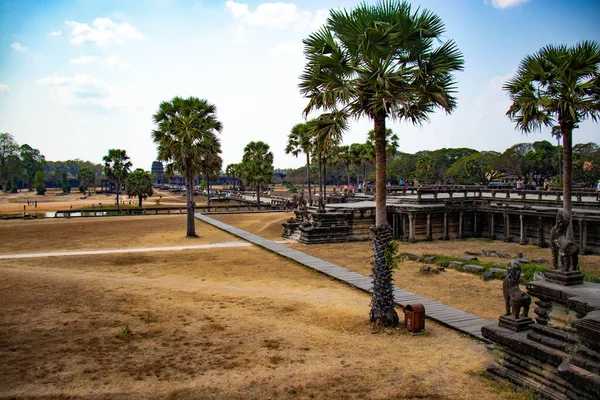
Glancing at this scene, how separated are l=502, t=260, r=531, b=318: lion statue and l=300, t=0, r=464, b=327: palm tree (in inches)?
138

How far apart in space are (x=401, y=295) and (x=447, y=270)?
17.9 feet

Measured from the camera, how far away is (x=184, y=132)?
30.6m

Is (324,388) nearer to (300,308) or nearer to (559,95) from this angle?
(300,308)

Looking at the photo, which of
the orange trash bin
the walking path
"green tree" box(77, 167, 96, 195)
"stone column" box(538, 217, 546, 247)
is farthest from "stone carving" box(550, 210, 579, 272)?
"green tree" box(77, 167, 96, 195)

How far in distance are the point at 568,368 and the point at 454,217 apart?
27.2m

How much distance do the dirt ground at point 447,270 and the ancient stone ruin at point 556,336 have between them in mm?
3875

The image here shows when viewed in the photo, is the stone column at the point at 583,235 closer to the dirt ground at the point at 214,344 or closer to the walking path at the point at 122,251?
the dirt ground at the point at 214,344

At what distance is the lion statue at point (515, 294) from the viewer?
29.1ft

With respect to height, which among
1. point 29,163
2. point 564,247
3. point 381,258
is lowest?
point 381,258

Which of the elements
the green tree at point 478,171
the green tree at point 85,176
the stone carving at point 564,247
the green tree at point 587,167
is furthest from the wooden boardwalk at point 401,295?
the green tree at point 85,176

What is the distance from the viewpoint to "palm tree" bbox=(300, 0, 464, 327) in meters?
11.8

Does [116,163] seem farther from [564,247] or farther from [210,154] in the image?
[564,247]

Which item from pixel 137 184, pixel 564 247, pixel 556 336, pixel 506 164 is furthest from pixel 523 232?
pixel 137 184

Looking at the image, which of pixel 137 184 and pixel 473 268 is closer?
pixel 473 268
